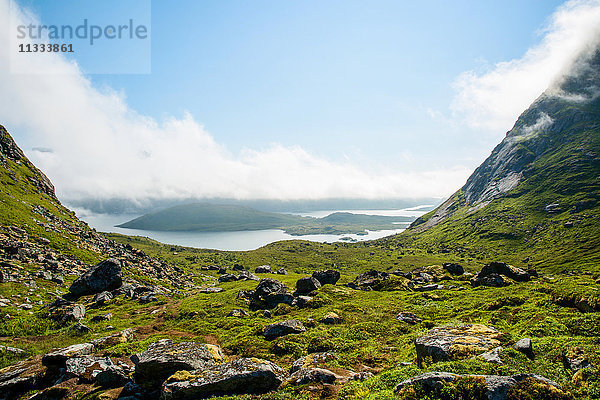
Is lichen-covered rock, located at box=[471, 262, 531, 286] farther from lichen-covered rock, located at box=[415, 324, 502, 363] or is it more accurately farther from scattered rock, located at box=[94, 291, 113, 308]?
scattered rock, located at box=[94, 291, 113, 308]

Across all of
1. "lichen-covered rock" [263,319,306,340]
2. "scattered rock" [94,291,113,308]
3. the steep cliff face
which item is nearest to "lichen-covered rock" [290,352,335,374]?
"lichen-covered rock" [263,319,306,340]

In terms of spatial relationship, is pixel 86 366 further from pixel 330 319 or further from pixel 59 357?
pixel 330 319

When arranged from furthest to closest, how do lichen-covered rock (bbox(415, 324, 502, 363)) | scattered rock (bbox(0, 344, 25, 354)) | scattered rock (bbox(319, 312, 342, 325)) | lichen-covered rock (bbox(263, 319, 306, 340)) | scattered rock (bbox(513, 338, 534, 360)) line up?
scattered rock (bbox(319, 312, 342, 325)) → lichen-covered rock (bbox(263, 319, 306, 340)) → scattered rock (bbox(0, 344, 25, 354)) → lichen-covered rock (bbox(415, 324, 502, 363)) → scattered rock (bbox(513, 338, 534, 360))

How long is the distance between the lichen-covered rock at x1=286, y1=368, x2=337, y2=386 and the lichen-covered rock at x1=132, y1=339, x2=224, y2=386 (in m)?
6.33

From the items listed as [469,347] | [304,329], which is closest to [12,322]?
[304,329]

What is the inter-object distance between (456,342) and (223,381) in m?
16.0

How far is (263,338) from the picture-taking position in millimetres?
29500

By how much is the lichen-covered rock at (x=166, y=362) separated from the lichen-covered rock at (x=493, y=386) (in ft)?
46.0

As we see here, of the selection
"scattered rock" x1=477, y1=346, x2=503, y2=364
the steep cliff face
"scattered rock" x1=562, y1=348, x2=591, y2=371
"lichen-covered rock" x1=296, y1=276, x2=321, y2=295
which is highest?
the steep cliff face

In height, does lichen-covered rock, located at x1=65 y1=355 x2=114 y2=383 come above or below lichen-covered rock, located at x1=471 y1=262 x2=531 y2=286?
above

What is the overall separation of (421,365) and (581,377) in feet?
25.7

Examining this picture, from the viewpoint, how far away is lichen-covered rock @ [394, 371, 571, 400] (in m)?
10.9

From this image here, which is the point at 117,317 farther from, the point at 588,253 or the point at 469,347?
the point at 588,253

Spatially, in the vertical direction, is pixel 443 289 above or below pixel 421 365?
below
